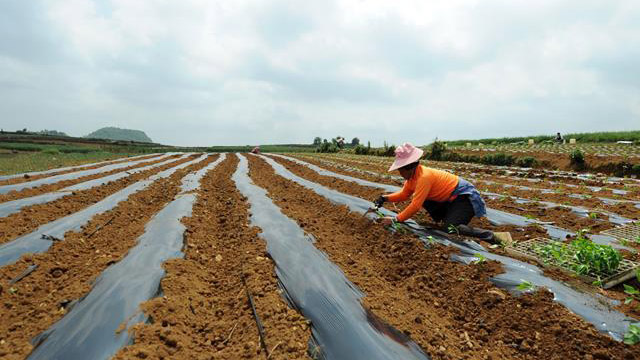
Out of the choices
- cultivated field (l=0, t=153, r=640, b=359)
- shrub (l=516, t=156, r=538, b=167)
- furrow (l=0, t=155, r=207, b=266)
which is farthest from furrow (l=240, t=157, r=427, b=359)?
shrub (l=516, t=156, r=538, b=167)

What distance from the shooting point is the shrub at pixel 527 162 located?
15098 mm

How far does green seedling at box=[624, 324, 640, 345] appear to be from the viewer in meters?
2.10

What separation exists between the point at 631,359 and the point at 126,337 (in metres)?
3.35

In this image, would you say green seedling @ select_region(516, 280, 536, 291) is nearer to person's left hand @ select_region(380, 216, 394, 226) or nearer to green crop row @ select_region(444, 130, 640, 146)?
person's left hand @ select_region(380, 216, 394, 226)

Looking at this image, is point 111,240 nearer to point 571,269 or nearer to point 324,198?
point 324,198

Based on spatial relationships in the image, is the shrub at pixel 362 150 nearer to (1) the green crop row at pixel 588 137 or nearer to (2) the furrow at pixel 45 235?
(1) the green crop row at pixel 588 137

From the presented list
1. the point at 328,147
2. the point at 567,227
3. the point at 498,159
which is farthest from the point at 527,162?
the point at 328,147

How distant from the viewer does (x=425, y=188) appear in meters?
4.05

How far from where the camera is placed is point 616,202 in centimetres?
641

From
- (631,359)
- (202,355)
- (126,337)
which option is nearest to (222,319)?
(202,355)

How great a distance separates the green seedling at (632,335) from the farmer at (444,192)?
2.18m

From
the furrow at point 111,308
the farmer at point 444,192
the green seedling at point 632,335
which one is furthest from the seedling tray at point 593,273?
the furrow at point 111,308

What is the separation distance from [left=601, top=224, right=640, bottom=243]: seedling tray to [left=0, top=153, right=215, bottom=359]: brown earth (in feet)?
20.6

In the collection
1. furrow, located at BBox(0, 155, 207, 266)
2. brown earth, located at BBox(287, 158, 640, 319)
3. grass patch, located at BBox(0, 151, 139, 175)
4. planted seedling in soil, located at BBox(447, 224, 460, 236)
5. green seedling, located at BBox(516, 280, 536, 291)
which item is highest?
grass patch, located at BBox(0, 151, 139, 175)
